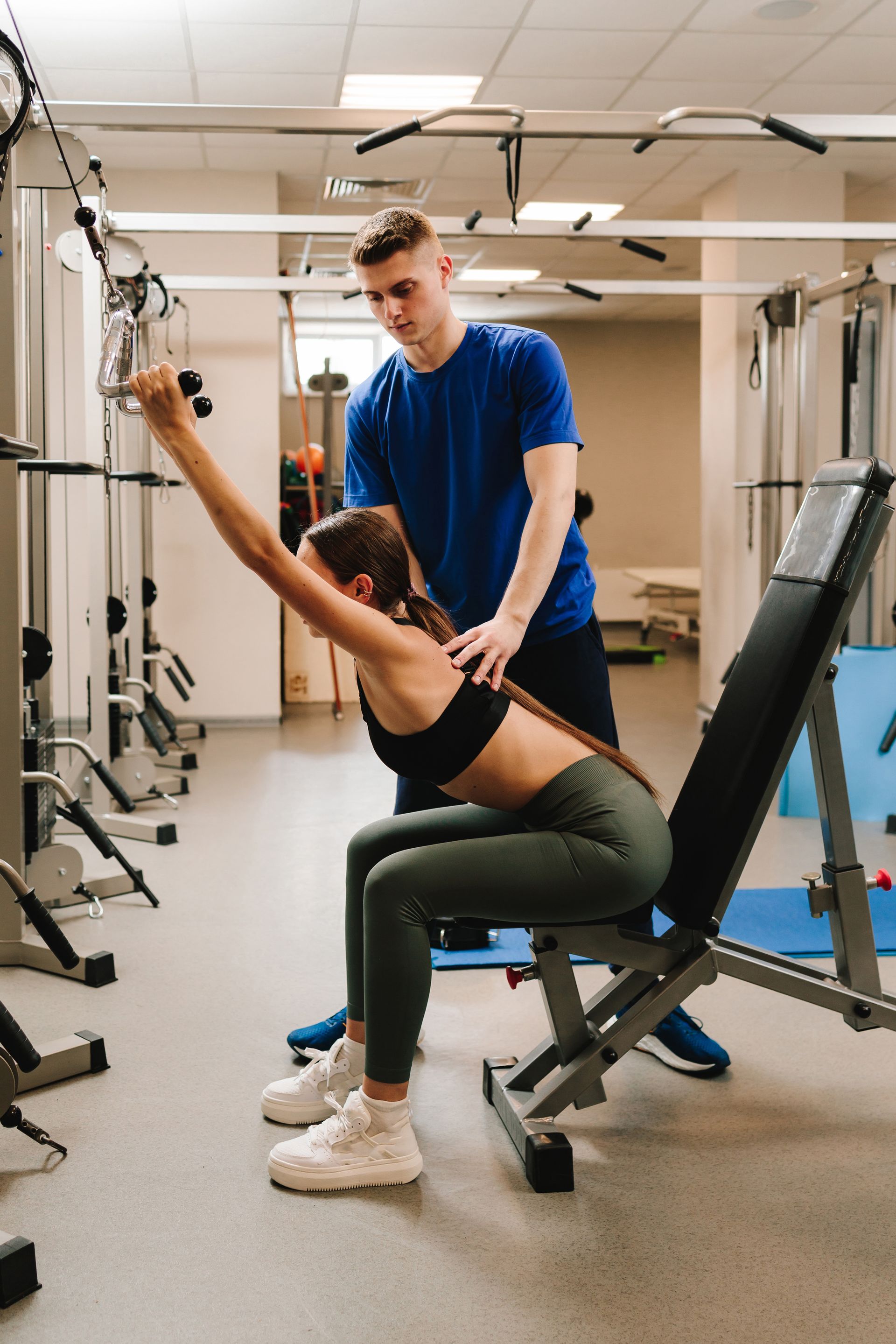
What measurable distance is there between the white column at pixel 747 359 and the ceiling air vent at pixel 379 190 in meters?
1.71

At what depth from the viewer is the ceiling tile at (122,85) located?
4680mm

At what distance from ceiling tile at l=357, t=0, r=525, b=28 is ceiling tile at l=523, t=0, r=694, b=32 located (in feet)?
0.28

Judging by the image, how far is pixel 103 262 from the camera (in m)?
1.69

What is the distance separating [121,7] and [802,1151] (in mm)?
4265

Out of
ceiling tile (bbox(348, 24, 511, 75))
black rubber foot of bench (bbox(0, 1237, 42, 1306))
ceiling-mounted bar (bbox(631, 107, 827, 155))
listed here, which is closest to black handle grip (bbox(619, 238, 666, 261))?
ceiling tile (bbox(348, 24, 511, 75))

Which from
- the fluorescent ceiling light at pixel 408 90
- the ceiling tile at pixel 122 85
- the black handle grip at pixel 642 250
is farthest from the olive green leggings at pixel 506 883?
the ceiling tile at pixel 122 85

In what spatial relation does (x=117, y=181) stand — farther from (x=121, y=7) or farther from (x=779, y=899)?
(x=779, y=899)

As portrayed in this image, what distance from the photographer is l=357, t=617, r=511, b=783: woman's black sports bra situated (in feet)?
5.14

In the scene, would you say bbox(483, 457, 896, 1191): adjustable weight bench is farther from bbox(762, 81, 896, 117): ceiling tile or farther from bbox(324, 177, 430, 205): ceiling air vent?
bbox(324, 177, 430, 205): ceiling air vent

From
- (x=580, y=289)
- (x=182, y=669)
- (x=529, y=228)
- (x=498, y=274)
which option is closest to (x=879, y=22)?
(x=580, y=289)

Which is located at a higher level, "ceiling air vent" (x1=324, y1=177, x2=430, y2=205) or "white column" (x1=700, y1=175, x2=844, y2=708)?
"ceiling air vent" (x1=324, y1=177, x2=430, y2=205)

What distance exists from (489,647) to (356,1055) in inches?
27.7

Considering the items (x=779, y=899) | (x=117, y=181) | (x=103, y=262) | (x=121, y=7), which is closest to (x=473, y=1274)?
(x=103, y=262)

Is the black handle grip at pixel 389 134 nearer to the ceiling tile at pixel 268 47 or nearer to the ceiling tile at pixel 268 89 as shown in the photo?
the ceiling tile at pixel 268 47
